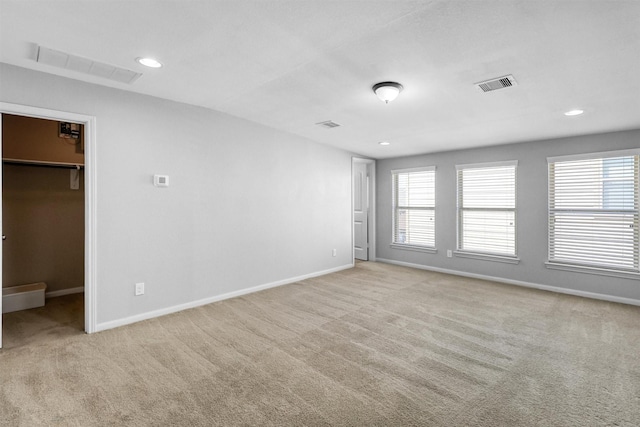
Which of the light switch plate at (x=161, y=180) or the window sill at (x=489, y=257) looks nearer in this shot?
the light switch plate at (x=161, y=180)

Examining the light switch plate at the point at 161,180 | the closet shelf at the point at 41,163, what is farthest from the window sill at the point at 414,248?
the closet shelf at the point at 41,163

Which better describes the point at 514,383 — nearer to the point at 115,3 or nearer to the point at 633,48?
the point at 633,48

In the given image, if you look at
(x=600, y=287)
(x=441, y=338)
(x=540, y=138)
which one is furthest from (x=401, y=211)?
(x=441, y=338)

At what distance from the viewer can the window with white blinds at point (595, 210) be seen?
13.7 ft

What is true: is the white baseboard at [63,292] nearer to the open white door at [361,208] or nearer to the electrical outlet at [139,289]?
the electrical outlet at [139,289]

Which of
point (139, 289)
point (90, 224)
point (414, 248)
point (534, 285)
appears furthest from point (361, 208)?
point (90, 224)

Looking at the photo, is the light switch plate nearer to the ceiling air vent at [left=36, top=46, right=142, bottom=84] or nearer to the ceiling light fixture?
the ceiling air vent at [left=36, top=46, right=142, bottom=84]

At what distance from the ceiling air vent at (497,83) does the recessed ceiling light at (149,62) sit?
2873mm

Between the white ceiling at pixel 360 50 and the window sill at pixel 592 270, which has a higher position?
the white ceiling at pixel 360 50

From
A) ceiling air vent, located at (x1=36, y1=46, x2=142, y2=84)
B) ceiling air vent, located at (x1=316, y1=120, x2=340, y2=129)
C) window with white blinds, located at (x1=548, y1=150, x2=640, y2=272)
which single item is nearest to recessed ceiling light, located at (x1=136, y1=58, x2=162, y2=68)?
ceiling air vent, located at (x1=36, y1=46, x2=142, y2=84)

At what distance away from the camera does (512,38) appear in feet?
7.08

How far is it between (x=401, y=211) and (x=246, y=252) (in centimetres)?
367

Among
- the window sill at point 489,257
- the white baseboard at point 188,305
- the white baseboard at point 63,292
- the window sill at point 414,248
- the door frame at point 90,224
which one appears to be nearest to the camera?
the door frame at point 90,224

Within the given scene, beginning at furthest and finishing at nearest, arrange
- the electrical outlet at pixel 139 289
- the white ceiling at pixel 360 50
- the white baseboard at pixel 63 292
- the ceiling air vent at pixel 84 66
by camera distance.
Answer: the white baseboard at pixel 63 292
the electrical outlet at pixel 139 289
the ceiling air vent at pixel 84 66
the white ceiling at pixel 360 50
